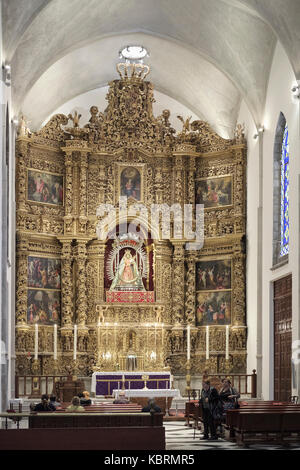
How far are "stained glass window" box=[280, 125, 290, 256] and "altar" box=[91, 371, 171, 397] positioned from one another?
544cm

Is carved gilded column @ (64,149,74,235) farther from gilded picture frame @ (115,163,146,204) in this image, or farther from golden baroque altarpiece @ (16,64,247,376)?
gilded picture frame @ (115,163,146,204)

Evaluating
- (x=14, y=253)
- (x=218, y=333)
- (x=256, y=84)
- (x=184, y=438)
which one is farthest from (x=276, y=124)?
(x=184, y=438)

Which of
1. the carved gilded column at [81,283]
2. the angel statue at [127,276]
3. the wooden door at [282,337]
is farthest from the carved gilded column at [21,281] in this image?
the wooden door at [282,337]

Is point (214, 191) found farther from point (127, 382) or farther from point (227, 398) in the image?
point (227, 398)

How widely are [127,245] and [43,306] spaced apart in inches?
140

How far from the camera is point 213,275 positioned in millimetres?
29531

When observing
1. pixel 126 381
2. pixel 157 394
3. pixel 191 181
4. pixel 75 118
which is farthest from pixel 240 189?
pixel 157 394

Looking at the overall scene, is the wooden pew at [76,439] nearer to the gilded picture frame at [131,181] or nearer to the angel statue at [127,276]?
the angel statue at [127,276]

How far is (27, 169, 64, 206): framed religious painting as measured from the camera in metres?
28.8

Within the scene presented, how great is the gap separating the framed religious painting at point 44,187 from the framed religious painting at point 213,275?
5.32 meters

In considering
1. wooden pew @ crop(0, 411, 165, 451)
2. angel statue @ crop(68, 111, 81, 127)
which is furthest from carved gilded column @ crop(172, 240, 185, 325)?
wooden pew @ crop(0, 411, 165, 451)

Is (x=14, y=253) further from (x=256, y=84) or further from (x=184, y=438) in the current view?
(x=184, y=438)

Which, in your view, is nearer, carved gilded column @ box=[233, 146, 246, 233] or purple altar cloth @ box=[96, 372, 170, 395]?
purple altar cloth @ box=[96, 372, 170, 395]

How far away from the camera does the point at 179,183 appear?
98.3ft
